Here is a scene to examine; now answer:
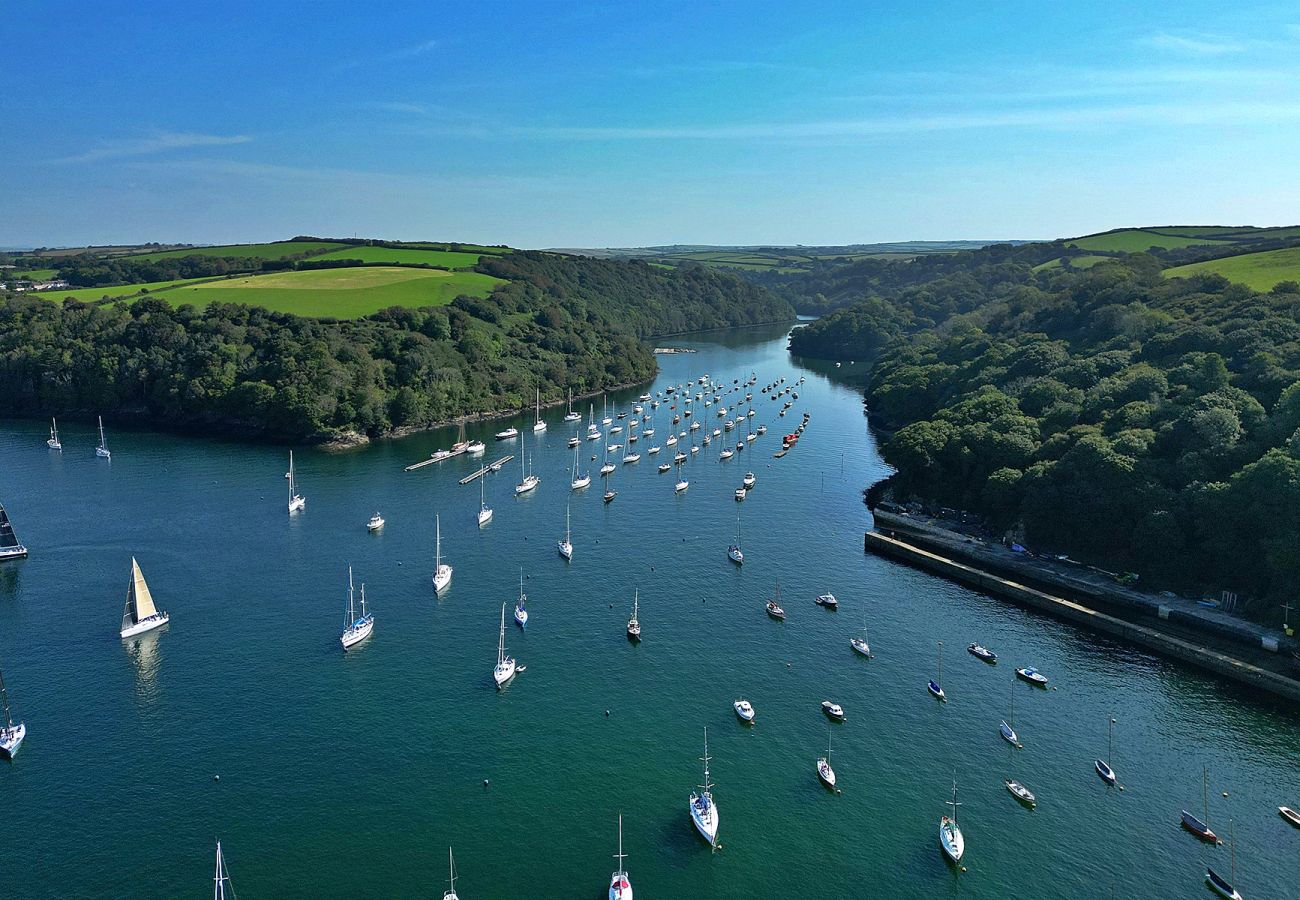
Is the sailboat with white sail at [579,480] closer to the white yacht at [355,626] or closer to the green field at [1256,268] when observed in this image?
the white yacht at [355,626]

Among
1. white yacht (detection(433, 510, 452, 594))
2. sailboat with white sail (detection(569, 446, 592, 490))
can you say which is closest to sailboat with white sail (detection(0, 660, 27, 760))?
white yacht (detection(433, 510, 452, 594))

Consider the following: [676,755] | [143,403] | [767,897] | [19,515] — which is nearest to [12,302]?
[143,403]

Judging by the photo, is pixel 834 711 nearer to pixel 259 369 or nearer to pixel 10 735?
pixel 10 735

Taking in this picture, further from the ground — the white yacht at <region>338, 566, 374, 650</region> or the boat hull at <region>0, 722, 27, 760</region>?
the white yacht at <region>338, 566, 374, 650</region>

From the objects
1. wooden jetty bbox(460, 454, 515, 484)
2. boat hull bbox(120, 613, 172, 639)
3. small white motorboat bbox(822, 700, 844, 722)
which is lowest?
small white motorboat bbox(822, 700, 844, 722)

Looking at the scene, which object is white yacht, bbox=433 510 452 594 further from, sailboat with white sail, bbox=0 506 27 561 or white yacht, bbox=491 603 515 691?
sailboat with white sail, bbox=0 506 27 561

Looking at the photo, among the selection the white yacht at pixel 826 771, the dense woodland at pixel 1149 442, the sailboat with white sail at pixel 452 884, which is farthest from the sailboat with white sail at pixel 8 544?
the dense woodland at pixel 1149 442

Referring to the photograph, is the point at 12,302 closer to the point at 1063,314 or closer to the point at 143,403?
the point at 143,403
